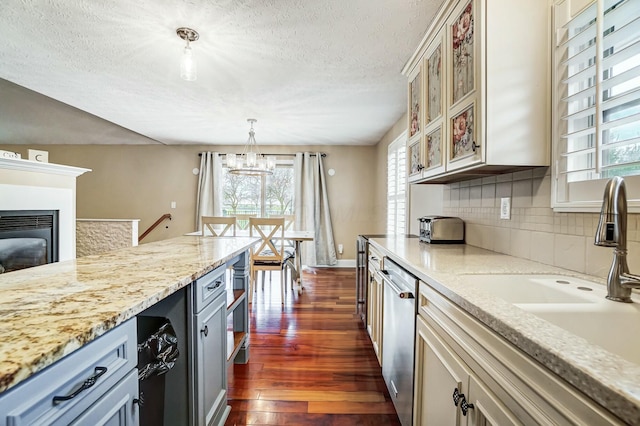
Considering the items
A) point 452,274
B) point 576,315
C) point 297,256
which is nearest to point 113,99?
point 297,256

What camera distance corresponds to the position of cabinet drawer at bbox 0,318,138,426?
473mm

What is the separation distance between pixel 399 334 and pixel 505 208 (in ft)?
2.82

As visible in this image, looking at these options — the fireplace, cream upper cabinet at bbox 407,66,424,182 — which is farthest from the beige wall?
cream upper cabinet at bbox 407,66,424,182

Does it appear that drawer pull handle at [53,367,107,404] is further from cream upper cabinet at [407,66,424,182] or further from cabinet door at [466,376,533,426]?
cream upper cabinet at [407,66,424,182]

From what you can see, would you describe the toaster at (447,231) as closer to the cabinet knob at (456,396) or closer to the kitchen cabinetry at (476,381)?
the kitchen cabinetry at (476,381)

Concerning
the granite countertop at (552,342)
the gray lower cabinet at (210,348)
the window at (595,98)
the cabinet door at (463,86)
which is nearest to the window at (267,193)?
the gray lower cabinet at (210,348)

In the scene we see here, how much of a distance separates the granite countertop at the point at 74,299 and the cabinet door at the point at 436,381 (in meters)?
0.89

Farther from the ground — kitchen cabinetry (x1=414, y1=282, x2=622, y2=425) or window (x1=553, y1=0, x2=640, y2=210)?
window (x1=553, y1=0, x2=640, y2=210)

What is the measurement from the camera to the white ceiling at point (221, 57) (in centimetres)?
171

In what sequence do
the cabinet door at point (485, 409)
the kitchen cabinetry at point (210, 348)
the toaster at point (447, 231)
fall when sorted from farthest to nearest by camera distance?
the toaster at point (447, 231), the kitchen cabinetry at point (210, 348), the cabinet door at point (485, 409)

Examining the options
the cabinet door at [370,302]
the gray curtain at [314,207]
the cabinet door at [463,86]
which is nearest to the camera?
the cabinet door at [463,86]

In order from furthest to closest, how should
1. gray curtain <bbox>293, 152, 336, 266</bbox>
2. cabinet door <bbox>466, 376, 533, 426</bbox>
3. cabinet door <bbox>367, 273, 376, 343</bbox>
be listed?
gray curtain <bbox>293, 152, 336, 266</bbox> → cabinet door <bbox>367, 273, 376, 343</bbox> → cabinet door <bbox>466, 376, 533, 426</bbox>

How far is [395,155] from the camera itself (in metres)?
3.87

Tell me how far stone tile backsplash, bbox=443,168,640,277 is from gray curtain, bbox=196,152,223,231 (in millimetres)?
4225
